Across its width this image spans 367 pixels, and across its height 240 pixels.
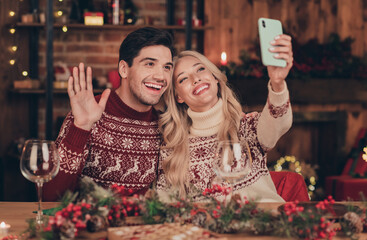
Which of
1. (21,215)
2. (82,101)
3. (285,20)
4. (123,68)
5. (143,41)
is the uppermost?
(285,20)

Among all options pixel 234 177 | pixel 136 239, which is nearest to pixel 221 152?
pixel 234 177

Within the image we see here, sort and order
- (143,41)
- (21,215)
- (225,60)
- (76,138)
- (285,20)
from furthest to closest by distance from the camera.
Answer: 1. (285,20)
2. (225,60)
3. (143,41)
4. (76,138)
5. (21,215)

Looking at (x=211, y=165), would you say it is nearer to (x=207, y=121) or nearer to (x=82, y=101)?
(x=207, y=121)

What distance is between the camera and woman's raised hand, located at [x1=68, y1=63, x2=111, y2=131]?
170 cm

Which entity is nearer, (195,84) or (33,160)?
(33,160)

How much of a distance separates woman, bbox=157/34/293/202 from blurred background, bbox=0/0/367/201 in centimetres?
180

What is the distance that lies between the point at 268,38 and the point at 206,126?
58 cm

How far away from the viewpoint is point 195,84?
2.03 meters

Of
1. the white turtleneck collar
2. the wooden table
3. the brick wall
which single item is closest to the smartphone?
the wooden table

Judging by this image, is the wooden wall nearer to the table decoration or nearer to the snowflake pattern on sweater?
the snowflake pattern on sweater

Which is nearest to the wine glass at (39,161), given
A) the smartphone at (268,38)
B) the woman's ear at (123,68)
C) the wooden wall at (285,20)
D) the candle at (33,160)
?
the candle at (33,160)

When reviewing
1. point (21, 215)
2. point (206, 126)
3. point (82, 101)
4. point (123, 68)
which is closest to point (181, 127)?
point (206, 126)

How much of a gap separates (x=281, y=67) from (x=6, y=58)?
114 inches

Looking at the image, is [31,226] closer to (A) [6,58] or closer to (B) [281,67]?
(B) [281,67]
